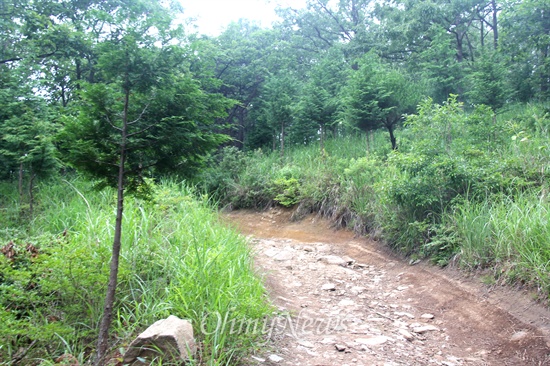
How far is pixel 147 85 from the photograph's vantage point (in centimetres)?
237

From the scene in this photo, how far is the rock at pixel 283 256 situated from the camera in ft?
19.1

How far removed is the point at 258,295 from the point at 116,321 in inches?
43.9

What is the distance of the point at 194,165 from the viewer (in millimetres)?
2643

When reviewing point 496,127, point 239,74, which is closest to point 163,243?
point 496,127

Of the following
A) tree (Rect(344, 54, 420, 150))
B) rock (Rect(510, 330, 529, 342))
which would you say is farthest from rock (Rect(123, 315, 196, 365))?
tree (Rect(344, 54, 420, 150))

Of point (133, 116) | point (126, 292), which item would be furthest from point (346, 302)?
point (133, 116)

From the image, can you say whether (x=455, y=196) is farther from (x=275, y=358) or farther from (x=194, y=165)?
(x=194, y=165)

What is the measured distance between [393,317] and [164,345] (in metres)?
2.57

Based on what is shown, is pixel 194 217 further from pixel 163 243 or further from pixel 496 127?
pixel 496 127

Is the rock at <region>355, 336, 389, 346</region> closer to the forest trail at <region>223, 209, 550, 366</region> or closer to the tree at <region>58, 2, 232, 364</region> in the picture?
the forest trail at <region>223, 209, 550, 366</region>

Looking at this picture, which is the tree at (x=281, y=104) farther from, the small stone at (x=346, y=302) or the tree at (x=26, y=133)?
the small stone at (x=346, y=302)

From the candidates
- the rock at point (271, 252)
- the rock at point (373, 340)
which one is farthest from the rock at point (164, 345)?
the rock at point (271, 252)

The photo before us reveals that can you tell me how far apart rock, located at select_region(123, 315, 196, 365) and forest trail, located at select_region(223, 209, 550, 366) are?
20.0 inches
